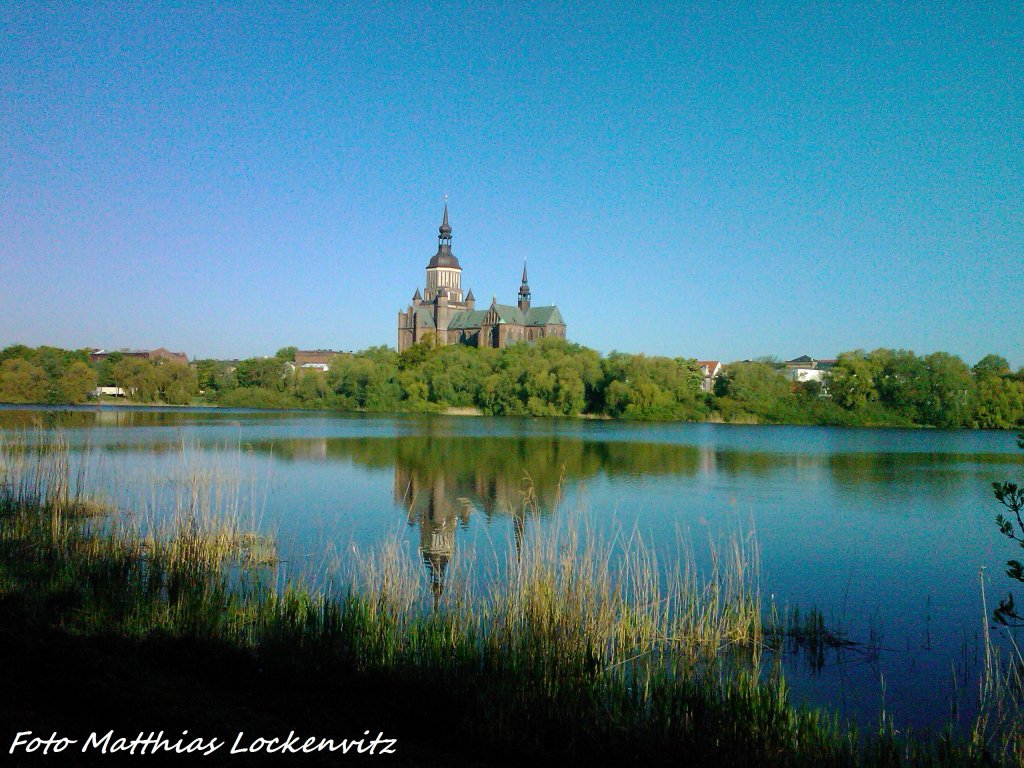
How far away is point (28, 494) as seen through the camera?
11.1 m

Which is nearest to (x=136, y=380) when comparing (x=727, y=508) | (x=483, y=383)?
(x=483, y=383)

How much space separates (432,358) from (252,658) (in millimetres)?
71016

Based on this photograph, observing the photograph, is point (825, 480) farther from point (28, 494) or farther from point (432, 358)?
point (432, 358)

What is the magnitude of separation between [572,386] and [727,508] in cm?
4636

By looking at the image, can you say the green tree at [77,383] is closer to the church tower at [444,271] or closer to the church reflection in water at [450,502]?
the church reflection in water at [450,502]

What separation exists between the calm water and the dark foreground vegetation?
2387 centimetres

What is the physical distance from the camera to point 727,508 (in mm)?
17562

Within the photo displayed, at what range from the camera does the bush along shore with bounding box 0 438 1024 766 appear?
14.7 feet

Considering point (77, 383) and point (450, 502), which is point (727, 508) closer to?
point (450, 502)

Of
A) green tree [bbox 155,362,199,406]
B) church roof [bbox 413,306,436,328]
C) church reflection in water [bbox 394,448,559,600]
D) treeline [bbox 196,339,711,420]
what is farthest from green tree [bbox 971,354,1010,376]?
church roof [bbox 413,306,436,328]

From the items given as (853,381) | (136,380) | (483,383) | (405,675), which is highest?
(853,381)

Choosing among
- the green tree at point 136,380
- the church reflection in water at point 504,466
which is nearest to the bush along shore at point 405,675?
the church reflection in water at point 504,466

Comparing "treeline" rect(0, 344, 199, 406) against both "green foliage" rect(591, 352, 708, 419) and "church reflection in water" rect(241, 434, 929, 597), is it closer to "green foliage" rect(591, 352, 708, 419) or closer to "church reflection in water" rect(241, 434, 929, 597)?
"church reflection in water" rect(241, 434, 929, 597)

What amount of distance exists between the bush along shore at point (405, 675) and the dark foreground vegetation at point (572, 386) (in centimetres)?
5004
